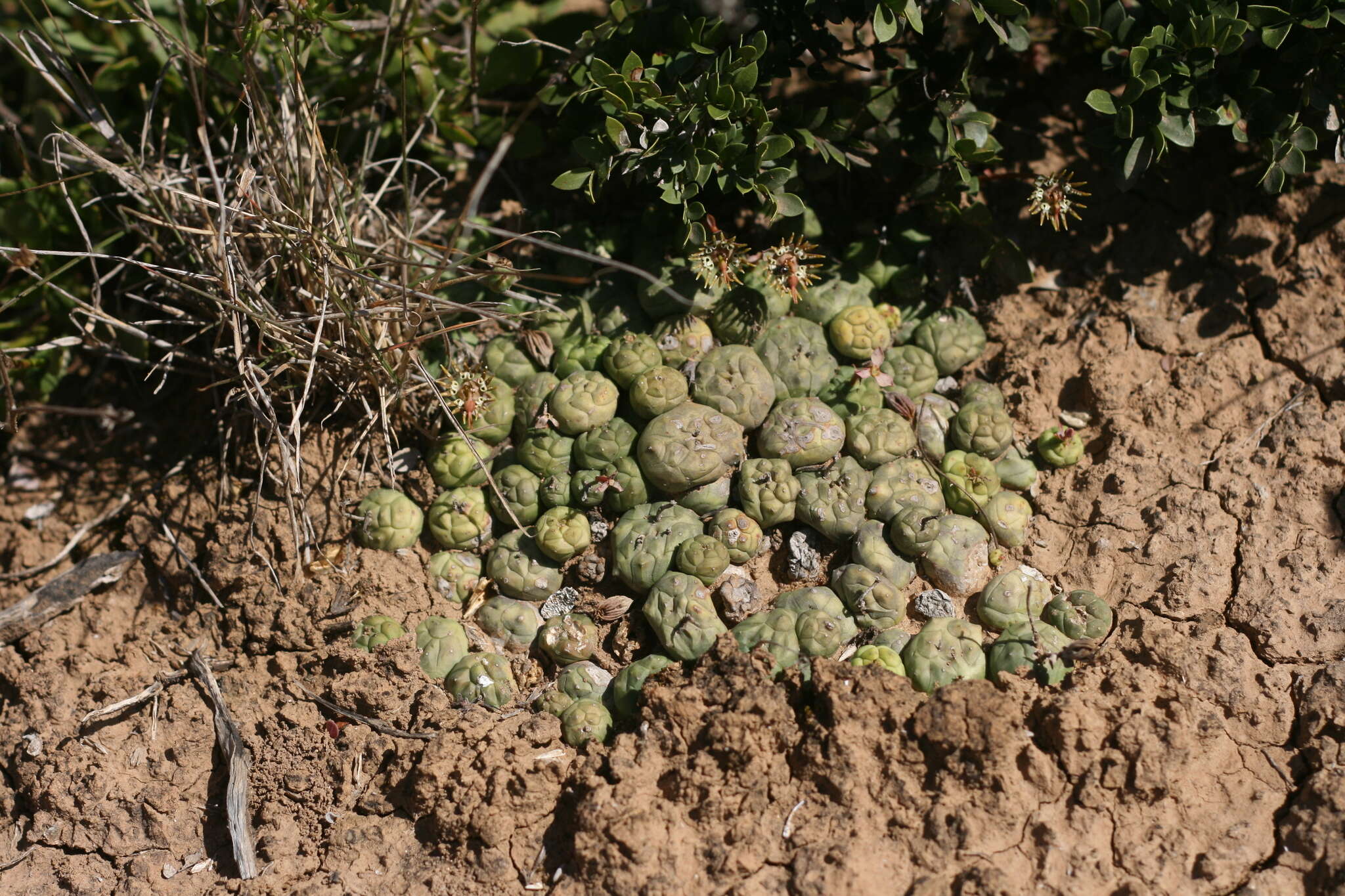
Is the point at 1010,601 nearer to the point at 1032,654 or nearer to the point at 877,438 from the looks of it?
the point at 1032,654

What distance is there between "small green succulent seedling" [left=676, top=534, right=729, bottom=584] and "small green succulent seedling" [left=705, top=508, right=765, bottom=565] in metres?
0.04

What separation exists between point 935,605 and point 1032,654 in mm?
368

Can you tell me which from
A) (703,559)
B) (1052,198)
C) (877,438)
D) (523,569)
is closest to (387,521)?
(523,569)

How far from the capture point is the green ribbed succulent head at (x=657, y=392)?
3.59 m

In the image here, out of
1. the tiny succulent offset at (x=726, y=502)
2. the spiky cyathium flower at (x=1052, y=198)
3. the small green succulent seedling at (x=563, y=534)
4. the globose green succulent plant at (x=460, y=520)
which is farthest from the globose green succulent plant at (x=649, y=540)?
the spiky cyathium flower at (x=1052, y=198)

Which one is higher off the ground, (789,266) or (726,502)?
(789,266)

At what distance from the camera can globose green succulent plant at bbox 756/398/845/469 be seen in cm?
352

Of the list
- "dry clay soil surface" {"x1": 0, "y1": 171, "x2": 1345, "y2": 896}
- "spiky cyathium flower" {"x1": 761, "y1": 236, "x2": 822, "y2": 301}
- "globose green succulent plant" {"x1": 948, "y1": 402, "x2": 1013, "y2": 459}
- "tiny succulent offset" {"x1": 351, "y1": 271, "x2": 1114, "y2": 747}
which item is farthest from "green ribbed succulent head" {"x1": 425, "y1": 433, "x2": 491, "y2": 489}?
"globose green succulent plant" {"x1": 948, "y1": 402, "x2": 1013, "y2": 459}

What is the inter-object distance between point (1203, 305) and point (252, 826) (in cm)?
398

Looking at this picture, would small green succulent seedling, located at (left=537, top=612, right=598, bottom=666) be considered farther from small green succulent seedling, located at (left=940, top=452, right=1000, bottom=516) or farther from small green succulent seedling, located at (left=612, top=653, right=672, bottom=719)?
small green succulent seedling, located at (left=940, top=452, right=1000, bottom=516)

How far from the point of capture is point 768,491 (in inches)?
136

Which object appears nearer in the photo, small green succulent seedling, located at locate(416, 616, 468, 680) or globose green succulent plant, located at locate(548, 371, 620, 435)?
small green succulent seedling, located at locate(416, 616, 468, 680)

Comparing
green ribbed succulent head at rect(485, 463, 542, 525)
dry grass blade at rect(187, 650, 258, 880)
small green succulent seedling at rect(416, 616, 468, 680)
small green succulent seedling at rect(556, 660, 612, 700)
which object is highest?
green ribbed succulent head at rect(485, 463, 542, 525)

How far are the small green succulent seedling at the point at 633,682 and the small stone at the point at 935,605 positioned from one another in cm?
89
